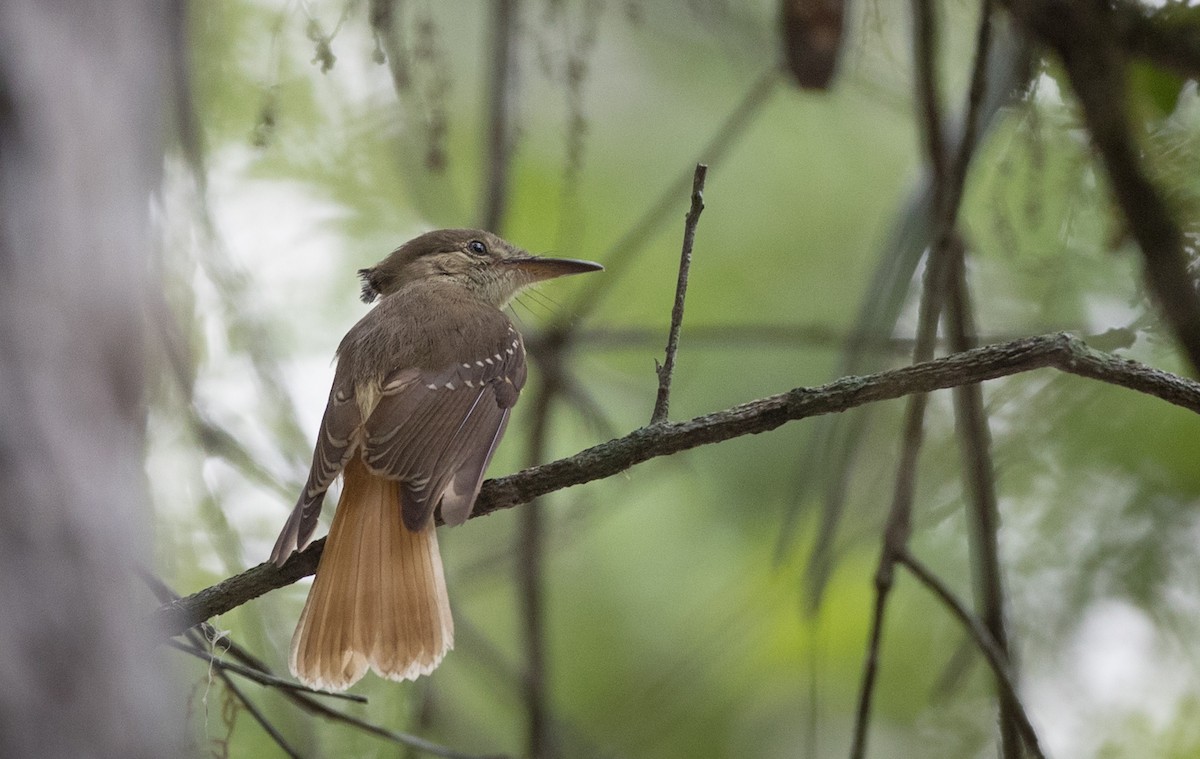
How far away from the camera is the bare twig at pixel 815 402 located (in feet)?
6.21

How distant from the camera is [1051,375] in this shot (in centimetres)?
423

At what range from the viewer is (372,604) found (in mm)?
2701

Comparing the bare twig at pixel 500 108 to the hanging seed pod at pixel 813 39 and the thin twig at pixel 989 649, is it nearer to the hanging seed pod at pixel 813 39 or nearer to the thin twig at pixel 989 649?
the hanging seed pod at pixel 813 39

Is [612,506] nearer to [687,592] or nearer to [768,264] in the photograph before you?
[687,592]

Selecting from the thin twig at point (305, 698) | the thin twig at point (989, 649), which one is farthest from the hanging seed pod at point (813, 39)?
the thin twig at point (305, 698)

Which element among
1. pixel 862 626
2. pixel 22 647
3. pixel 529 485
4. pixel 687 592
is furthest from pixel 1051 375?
pixel 22 647

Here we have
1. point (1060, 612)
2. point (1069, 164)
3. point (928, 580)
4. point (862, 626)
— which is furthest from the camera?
point (862, 626)

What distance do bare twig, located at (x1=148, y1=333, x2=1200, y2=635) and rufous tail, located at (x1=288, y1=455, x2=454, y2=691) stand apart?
17.5 inches

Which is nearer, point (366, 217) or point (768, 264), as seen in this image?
point (366, 217)

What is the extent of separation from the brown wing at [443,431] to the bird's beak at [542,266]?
0.52 meters

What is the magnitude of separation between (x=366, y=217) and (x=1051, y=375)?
117 inches

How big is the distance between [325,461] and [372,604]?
35 cm

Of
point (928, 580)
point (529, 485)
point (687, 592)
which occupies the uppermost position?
point (687, 592)

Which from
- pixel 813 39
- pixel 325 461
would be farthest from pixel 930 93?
pixel 325 461
